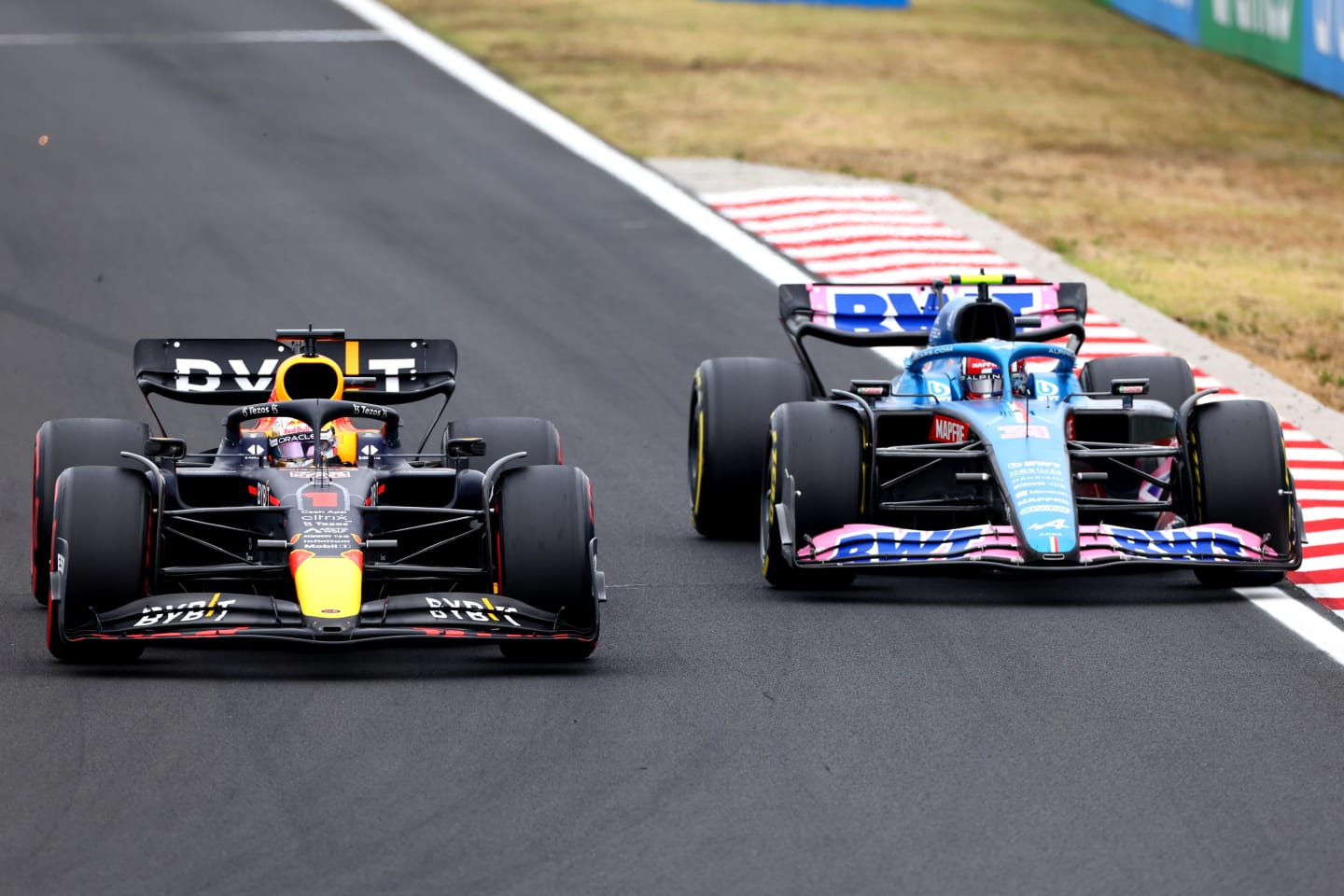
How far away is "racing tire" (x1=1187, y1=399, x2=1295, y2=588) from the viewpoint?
12.5m

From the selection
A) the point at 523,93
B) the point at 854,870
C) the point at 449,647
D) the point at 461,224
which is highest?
the point at 523,93

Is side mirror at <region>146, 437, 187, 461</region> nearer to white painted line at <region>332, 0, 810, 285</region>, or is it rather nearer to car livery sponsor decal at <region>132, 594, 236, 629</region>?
car livery sponsor decal at <region>132, 594, 236, 629</region>

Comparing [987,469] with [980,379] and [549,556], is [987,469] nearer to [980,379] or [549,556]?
[980,379]

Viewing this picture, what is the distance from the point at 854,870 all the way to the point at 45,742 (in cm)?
340

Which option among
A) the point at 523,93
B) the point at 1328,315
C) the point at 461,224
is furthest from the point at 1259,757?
the point at 523,93

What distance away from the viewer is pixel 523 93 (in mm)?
31047

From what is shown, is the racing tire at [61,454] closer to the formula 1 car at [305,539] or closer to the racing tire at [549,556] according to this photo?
the formula 1 car at [305,539]

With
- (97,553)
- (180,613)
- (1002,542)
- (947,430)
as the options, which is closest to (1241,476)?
(1002,542)

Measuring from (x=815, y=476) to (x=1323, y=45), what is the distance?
24197mm

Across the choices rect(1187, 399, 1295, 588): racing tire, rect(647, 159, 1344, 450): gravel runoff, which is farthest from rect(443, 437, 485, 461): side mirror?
rect(647, 159, 1344, 450): gravel runoff

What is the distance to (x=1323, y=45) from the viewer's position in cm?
3419

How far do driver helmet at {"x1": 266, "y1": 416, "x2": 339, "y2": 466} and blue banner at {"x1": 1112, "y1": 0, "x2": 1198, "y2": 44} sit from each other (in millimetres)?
29903

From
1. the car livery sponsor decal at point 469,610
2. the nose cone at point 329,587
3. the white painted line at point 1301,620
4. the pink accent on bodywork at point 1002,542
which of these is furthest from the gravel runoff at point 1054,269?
the nose cone at point 329,587

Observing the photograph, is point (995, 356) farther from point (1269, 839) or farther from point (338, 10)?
point (338, 10)
